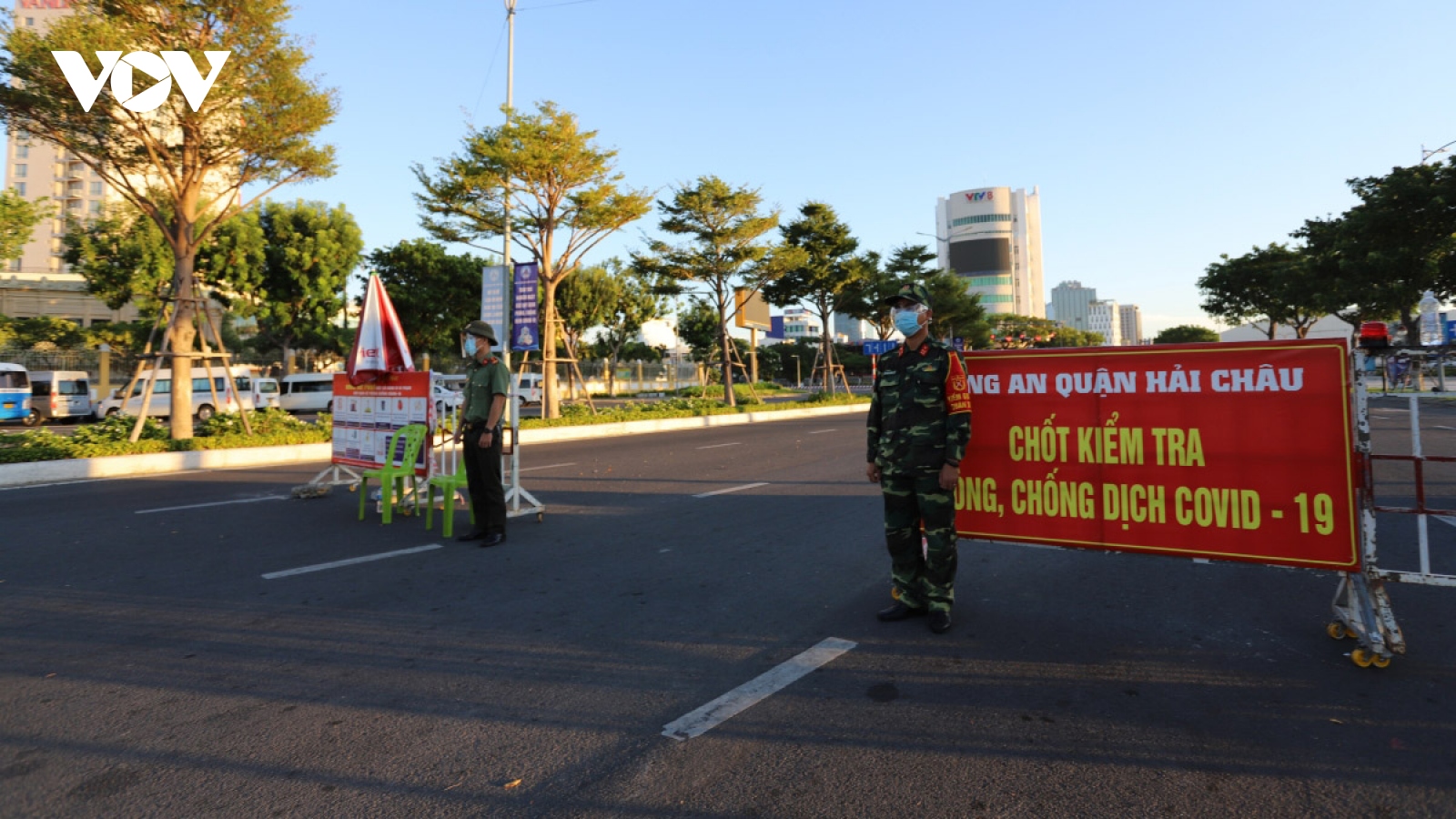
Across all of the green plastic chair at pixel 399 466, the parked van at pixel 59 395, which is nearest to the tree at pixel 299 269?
the parked van at pixel 59 395

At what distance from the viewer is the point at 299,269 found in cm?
3512

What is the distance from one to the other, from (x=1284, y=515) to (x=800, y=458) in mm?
9524

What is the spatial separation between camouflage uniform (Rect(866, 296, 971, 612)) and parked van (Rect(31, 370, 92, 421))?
1223 inches

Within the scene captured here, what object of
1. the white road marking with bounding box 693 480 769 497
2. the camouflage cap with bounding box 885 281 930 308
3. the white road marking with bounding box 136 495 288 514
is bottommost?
the white road marking with bounding box 693 480 769 497

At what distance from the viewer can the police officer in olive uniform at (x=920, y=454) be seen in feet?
13.8

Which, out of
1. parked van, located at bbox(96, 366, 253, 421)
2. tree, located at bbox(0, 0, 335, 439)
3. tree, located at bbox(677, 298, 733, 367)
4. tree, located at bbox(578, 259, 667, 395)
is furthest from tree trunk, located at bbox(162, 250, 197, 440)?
tree, located at bbox(677, 298, 733, 367)

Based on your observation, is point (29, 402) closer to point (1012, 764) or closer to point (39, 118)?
point (39, 118)

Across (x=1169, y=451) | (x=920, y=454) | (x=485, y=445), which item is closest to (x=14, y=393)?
(x=485, y=445)

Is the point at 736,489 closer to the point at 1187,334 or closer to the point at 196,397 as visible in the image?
the point at 196,397

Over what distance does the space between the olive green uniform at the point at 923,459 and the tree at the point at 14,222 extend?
114 feet

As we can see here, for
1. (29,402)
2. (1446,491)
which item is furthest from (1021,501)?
(29,402)

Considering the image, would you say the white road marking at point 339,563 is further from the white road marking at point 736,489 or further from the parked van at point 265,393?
the parked van at point 265,393

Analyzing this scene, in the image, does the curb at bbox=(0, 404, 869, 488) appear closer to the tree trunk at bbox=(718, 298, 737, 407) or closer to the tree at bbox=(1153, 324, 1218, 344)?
the tree trunk at bbox=(718, 298, 737, 407)

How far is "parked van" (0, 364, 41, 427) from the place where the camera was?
77.5 ft
